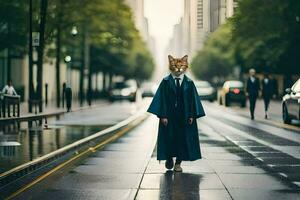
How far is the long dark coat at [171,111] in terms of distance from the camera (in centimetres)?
1084

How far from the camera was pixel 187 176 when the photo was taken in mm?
10430

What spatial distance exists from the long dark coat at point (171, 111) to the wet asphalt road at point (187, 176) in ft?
1.23

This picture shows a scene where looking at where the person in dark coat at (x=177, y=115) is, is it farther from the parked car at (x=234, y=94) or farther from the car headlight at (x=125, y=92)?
the car headlight at (x=125, y=92)

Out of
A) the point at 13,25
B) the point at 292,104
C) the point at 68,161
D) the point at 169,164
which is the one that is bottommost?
the point at 68,161

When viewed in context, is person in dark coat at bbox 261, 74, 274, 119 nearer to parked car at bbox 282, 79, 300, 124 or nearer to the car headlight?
parked car at bbox 282, 79, 300, 124

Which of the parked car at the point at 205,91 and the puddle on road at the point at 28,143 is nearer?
the puddle on road at the point at 28,143

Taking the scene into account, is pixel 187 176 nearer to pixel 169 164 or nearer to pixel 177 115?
pixel 169 164

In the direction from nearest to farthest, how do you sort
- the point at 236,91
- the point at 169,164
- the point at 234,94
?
the point at 169,164 < the point at 236,91 < the point at 234,94

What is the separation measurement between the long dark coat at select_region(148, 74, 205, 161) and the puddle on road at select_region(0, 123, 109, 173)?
2491 millimetres

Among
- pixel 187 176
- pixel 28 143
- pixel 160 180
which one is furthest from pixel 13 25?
pixel 160 180

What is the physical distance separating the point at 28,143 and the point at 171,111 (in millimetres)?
5782

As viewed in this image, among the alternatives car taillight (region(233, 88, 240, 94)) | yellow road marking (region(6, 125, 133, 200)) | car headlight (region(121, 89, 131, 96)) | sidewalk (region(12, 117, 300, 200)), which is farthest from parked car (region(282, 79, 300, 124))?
car headlight (region(121, 89, 131, 96))

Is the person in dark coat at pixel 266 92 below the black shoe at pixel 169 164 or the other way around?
the other way around

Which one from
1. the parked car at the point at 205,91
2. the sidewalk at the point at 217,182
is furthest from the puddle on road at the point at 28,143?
the parked car at the point at 205,91
